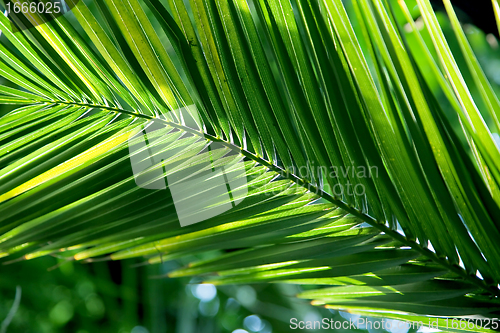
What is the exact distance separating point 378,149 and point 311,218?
0.13 metres

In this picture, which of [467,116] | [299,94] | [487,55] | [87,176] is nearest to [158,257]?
[87,176]

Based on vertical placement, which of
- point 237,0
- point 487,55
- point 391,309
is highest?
point 237,0

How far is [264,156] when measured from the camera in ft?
1.65

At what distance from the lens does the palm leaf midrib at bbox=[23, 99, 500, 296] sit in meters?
0.42

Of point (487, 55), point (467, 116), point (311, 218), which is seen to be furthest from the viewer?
point (487, 55)

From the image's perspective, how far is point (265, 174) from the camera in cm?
50

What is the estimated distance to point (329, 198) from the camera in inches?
18.5

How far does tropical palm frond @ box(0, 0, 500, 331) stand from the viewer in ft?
1.23

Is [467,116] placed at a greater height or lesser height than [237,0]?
lesser

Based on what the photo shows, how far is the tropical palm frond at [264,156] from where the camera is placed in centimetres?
38

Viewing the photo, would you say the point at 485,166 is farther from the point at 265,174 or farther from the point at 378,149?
the point at 265,174

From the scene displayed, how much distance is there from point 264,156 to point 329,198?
114mm

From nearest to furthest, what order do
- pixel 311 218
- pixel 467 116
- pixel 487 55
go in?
pixel 467 116 → pixel 311 218 → pixel 487 55

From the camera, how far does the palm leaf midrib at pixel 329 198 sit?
0.42 meters
